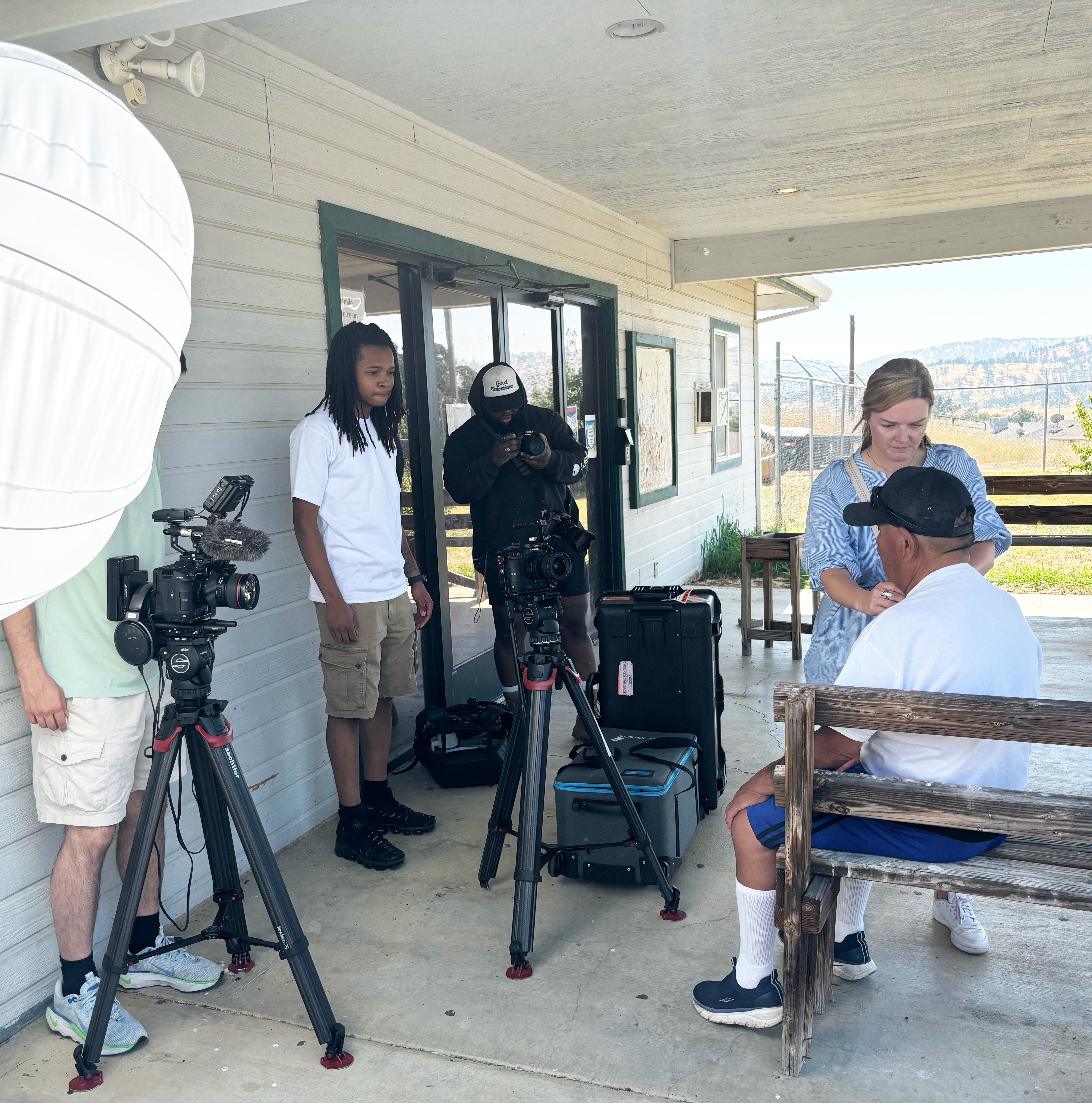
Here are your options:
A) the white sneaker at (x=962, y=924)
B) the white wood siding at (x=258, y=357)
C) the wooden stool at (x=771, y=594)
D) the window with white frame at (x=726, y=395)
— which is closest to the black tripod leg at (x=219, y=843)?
the white wood siding at (x=258, y=357)

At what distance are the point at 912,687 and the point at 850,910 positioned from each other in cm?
80

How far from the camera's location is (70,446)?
0.76 m

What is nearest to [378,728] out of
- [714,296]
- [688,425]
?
[688,425]

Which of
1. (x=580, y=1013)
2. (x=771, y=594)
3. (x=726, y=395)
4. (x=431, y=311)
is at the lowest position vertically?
(x=580, y=1013)

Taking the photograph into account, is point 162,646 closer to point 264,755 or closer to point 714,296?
point 264,755

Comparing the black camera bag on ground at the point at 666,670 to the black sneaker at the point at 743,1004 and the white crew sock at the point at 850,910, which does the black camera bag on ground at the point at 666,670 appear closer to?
the white crew sock at the point at 850,910

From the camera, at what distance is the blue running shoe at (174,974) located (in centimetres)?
247

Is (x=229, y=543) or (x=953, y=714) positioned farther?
(x=229, y=543)

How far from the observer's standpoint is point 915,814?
189 cm

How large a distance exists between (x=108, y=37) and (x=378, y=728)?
2188 mm

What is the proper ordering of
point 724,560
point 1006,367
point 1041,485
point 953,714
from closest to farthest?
point 953,714, point 1041,485, point 724,560, point 1006,367

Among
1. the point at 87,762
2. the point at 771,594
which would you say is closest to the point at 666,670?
the point at 87,762

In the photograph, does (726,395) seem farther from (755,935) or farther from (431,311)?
(755,935)

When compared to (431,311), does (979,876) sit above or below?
below
